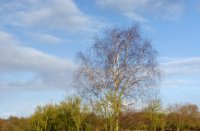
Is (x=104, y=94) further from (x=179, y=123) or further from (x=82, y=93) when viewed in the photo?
(x=179, y=123)

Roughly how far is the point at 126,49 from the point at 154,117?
737 inches

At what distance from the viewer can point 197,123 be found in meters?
48.6

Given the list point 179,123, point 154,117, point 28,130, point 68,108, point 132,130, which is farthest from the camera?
point 179,123

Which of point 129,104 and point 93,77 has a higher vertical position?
point 93,77

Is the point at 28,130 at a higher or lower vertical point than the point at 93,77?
lower

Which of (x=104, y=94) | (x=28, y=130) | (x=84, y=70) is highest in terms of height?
(x=84, y=70)

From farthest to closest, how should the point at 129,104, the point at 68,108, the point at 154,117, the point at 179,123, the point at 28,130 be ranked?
the point at 179,123, the point at 154,117, the point at 28,130, the point at 68,108, the point at 129,104

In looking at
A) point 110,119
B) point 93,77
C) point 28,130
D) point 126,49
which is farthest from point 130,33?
point 28,130

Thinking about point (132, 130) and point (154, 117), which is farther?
point (132, 130)

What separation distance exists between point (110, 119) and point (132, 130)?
20.6 metres

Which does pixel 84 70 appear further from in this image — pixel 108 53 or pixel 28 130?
pixel 28 130

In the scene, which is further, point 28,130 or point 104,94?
point 28,130


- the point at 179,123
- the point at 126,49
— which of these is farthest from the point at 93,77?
the point at 179,123

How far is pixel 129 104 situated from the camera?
77.5 ft
